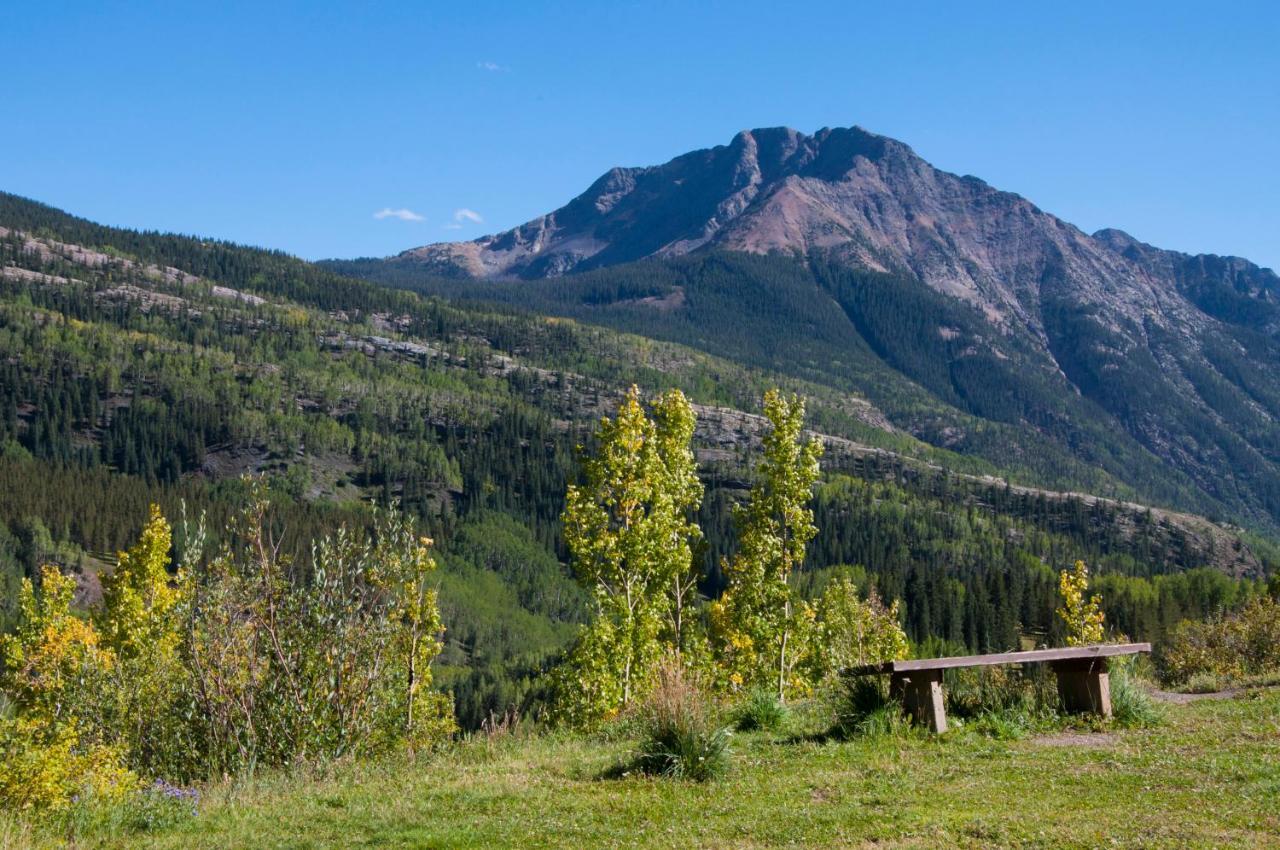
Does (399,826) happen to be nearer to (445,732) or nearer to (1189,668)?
(445,732)

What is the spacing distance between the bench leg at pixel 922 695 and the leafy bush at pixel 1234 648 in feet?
31.6

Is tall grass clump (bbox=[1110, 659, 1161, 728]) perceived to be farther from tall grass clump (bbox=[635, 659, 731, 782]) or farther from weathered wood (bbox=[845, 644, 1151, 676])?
tall grass clump (bbox=[635, 659, 731, 782])

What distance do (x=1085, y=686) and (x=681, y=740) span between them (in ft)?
24.0

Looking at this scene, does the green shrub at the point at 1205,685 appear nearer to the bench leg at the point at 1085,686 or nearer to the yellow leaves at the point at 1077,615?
the bench leg at the point at 1085,686

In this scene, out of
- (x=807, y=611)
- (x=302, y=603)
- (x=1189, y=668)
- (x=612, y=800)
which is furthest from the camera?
(x=1189, y=668)

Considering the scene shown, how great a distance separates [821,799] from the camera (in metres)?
12.0

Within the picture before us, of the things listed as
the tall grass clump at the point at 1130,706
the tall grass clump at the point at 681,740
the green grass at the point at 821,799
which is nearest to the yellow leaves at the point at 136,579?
the green grass at the point at 821,799

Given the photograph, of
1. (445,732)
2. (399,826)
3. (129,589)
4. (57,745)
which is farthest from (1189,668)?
(129,589)

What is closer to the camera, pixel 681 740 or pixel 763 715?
pixel 681 740

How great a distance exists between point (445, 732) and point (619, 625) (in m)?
8.92

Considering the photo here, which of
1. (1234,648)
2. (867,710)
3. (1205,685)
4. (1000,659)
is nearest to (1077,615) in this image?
(1234,648)

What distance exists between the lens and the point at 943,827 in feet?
34.3

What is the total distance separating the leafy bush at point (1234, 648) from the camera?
26.4 m

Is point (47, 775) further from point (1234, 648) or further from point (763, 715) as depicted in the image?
→ point (1234, 648)
